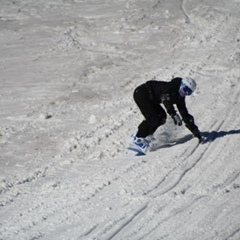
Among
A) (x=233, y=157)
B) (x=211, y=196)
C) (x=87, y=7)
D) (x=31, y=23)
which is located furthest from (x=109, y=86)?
(x=87, y=7)

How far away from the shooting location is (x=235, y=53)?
1552 cm

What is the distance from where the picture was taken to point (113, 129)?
10.9 meters

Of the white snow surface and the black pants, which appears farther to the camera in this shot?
the black pants

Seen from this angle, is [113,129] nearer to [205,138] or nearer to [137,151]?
[137,151]

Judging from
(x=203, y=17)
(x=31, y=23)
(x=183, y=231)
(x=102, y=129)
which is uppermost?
(x=183, y=231)

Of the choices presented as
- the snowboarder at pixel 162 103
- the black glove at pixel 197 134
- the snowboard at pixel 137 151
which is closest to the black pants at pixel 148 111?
the snowboarder at pixel 162 103

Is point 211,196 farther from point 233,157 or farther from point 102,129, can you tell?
point 102,129

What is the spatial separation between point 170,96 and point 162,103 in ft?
1.21

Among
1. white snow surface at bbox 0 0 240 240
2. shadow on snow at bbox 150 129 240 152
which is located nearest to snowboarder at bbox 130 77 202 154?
shadow on snow at bbox 150 129 240 152

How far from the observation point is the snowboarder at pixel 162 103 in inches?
362

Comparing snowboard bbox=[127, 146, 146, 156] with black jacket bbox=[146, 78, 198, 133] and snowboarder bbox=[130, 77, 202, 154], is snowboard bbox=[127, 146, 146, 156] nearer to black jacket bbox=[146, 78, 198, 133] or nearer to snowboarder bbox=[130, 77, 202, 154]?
snowboarder bbox=[130, 77, 202, 154]

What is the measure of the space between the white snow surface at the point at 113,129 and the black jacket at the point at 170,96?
25.8 inches

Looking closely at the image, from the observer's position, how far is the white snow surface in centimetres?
742

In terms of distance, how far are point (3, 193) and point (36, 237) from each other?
5.47 ft
